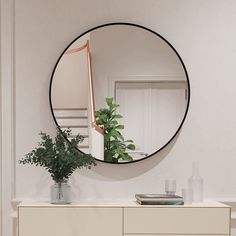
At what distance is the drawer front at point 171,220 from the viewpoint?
2.40m

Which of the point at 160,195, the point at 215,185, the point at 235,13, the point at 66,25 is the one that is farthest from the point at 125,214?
the point at 235,13

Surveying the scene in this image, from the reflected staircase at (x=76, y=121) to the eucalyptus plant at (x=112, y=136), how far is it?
0.27ft

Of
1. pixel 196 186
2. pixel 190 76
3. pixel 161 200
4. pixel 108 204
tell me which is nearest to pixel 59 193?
pixel 108 204

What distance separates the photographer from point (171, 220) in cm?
240

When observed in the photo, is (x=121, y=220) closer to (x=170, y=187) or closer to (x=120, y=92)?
(x=170, y=187)

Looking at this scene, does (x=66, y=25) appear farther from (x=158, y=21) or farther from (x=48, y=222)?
(x=48, y=222)

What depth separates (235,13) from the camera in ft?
8.94

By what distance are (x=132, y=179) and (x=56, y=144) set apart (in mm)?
531

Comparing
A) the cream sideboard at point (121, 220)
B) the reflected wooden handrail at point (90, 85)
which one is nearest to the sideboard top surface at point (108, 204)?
the cream sideboard at point (121, 220)

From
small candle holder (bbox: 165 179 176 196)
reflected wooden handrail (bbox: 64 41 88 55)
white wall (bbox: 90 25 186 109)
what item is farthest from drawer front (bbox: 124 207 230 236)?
reflected wooden handrail (bbox: 64 41 88 55)

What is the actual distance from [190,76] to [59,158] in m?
0.93

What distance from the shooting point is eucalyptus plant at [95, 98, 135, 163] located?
263 centimetres

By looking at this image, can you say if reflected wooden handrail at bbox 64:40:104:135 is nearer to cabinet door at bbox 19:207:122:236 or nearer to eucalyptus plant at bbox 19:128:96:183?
eucalyptus plant at bbox 19:128:96:183

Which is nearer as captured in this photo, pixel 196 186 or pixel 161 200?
pixel 161 200
